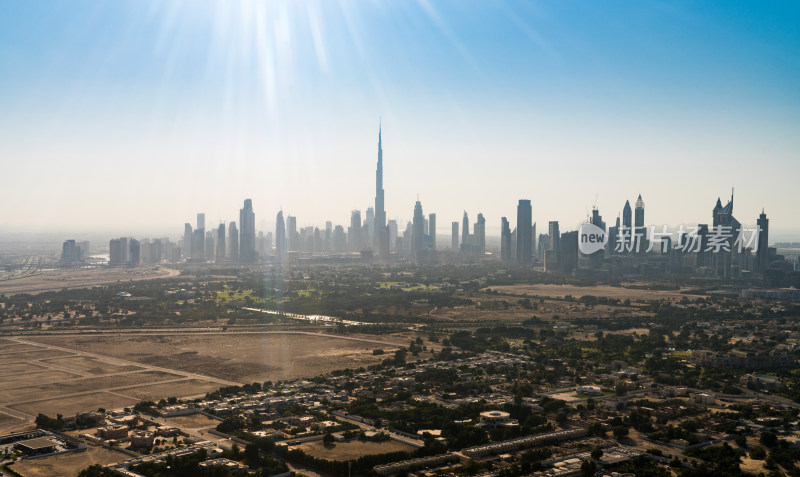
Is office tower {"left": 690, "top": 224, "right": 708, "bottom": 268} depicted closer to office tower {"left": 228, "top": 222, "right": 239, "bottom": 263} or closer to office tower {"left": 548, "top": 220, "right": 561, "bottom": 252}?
office tower {"left": 548, "top": 220, "right": 561, "bottom": 252}

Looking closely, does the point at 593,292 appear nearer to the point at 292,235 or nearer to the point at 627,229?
the point at 627,229

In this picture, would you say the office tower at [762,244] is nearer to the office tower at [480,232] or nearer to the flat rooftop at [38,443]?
the office tower at [480,232]

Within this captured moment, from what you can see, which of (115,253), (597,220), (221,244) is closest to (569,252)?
(597,220)

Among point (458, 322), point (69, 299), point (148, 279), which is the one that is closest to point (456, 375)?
point (458, 322)

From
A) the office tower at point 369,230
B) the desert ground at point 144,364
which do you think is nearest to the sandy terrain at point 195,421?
the desert ground at point 144,364

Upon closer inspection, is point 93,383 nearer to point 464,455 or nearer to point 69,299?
point 464,455
